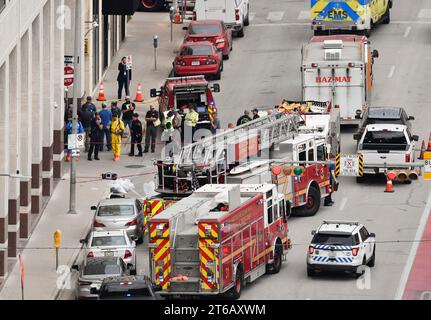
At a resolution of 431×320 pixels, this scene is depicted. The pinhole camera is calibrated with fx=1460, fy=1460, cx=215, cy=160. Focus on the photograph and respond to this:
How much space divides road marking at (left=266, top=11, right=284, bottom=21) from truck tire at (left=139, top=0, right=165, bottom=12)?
215 inches

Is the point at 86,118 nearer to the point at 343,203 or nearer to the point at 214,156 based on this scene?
the point at 343,203

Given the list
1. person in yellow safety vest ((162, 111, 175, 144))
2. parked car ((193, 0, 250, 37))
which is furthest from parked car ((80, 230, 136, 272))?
parked car ((193, 0, 250, 37))

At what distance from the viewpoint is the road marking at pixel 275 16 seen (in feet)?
241

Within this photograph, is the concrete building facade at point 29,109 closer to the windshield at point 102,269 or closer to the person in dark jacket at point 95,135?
the person in dark jacket at point 95,135

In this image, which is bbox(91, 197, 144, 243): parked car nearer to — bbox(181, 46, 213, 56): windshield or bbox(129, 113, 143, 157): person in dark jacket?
bbox(129, 113, 143, 157): person in dark jacket

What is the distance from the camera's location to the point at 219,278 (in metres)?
34.5

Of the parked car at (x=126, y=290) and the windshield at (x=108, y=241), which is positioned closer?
the parked car at (x=126, y=290)

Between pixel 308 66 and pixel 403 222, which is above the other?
pixel 308 66

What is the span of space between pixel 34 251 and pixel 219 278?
828 centimetres

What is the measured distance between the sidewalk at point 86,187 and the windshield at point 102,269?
1492 mm

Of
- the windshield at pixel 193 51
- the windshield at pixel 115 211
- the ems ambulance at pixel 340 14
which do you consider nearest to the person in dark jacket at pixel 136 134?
the windshield at pixel 193 51
